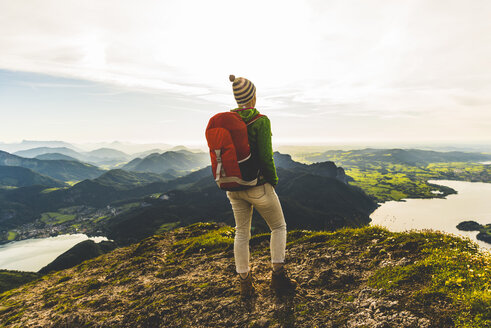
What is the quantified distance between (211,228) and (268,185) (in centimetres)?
1386

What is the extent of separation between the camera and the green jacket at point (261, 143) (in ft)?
17.2

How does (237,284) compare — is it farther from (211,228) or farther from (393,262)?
(211,228)

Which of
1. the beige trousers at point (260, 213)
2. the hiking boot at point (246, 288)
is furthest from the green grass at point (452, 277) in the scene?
the hiking boot at point (246, 288)

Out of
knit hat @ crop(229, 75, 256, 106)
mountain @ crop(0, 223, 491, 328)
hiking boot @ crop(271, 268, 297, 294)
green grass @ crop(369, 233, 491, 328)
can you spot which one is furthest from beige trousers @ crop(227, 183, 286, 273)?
green grass @ crop(369, 233, 491, 328)

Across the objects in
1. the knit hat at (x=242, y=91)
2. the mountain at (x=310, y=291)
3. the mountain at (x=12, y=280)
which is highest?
the knit hat at (x=242, y=91)

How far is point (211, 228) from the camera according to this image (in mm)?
17984

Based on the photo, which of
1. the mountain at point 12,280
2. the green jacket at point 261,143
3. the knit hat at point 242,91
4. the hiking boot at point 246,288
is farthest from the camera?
the mountain at point 12,280

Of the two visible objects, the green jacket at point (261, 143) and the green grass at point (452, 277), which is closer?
the green grass at point (452, 277)

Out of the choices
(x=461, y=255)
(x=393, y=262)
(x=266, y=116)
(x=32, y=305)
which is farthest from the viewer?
(x=32, y=305)

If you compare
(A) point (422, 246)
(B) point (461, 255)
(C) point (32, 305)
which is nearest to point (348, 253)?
(A) point (422, 246)

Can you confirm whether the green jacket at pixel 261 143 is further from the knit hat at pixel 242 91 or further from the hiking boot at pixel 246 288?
the hiking boot at pixel 246 288

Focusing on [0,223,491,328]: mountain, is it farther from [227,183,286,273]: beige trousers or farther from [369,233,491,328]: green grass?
[227,183,286,273]: beige trousers

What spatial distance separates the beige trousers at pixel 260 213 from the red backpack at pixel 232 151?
0.36 m

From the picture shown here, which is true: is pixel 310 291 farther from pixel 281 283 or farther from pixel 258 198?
pixel 258 198
